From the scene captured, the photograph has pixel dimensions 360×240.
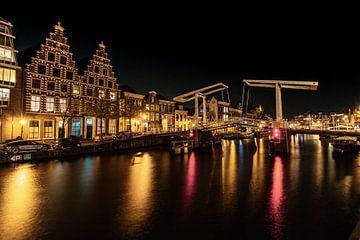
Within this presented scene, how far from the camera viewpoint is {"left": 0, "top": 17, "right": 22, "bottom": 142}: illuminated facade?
32.4 meters

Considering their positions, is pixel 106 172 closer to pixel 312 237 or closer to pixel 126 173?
pixel 126 173

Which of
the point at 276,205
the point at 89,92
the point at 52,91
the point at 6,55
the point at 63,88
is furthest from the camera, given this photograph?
the point at 89,92

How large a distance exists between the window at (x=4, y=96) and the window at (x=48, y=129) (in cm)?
600

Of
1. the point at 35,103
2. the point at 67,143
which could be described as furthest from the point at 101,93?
the point at 67,143

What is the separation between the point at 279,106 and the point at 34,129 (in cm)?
3413

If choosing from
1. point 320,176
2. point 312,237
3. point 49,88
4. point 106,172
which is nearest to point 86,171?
point 106,172

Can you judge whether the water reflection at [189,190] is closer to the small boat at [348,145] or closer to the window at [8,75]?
the window at [8,75]

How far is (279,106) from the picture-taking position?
105 feet

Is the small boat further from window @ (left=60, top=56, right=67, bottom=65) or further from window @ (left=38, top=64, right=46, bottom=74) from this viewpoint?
window @ (left=38, top=64, right=46, bottom=74)

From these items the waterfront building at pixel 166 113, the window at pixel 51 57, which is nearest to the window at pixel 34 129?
the window at pixel 51 57

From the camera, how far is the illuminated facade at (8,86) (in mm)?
32375

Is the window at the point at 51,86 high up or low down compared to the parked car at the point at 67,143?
up

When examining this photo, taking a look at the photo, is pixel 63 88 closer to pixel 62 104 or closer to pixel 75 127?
pixel 62 104

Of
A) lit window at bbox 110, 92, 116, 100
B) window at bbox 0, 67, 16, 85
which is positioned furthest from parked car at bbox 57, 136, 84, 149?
lit window at bbox 110, 92, 116, 100
